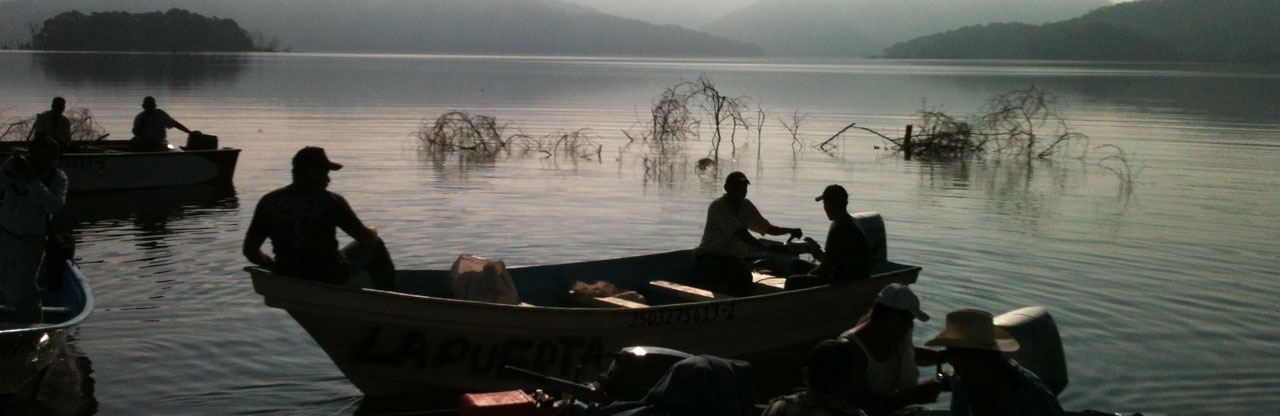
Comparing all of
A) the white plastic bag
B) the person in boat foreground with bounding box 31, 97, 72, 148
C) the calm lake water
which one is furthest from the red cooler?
the person in boat foreground with bounding box 31, 97, 72, 148

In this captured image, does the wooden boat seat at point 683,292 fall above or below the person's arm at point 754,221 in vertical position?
below

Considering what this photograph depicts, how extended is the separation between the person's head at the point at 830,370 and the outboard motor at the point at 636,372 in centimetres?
188

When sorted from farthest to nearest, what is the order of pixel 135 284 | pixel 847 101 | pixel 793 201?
pixel 847 101 → pixel 793 201 → pixel 135 284

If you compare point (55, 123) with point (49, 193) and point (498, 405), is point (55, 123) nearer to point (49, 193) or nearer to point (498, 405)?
point (49, 193)

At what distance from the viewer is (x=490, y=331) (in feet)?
32.8

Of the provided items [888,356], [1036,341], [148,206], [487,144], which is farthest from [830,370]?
[487,144]

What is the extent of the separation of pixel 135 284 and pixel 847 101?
2201 inches

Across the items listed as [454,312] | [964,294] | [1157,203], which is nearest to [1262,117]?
[1157,203]

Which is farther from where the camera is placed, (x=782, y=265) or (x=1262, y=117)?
(x=1262, y=117)

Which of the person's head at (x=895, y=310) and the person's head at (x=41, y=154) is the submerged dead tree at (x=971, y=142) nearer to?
the person's head at (x=895, y=310)

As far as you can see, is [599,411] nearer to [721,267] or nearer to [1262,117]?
[721,267]

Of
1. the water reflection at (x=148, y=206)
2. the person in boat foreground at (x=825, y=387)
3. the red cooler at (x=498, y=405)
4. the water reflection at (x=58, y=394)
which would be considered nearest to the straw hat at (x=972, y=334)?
the person in boat foreground at (x=825, y=387)

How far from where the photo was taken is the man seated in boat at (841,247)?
1080 cm

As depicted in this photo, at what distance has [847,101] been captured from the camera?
6775 centimetres
